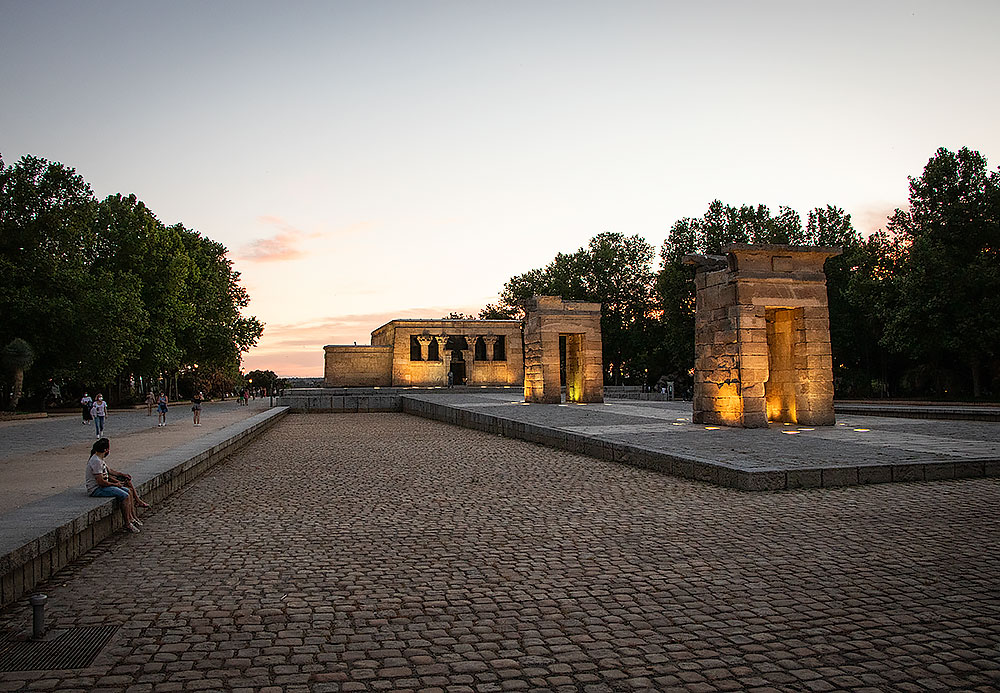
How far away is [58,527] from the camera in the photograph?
6.04m

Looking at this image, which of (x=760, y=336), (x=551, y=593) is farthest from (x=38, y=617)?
(x=760, y=336)

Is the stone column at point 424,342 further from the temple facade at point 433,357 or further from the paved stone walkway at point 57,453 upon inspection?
the paved stone walkway at point 57,453

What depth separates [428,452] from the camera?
1533cm

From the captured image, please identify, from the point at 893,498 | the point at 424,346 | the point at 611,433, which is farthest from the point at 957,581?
the point at 424,346

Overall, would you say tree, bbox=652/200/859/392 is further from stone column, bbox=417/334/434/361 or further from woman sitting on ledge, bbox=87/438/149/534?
woman sitting on ledge, bbox=87/438/149/534

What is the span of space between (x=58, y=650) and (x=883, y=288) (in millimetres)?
38354

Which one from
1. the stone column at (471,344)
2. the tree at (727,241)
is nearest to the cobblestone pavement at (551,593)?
the tree at (727,241)

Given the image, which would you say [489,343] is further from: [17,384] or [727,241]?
[17,384]

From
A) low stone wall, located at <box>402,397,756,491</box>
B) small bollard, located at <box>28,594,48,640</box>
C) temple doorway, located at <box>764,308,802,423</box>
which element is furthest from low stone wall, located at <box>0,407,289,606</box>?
temple doorway, located at <box>764,308,802,423</box>

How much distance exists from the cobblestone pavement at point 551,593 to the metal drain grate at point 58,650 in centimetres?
12

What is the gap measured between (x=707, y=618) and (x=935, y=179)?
3660cm

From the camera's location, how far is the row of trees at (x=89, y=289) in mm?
30875

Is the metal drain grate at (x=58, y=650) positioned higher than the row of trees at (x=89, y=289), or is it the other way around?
the row of trees at (x=89, y=289)

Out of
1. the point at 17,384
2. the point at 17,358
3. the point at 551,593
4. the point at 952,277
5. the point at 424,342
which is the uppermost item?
the point at 952,277
